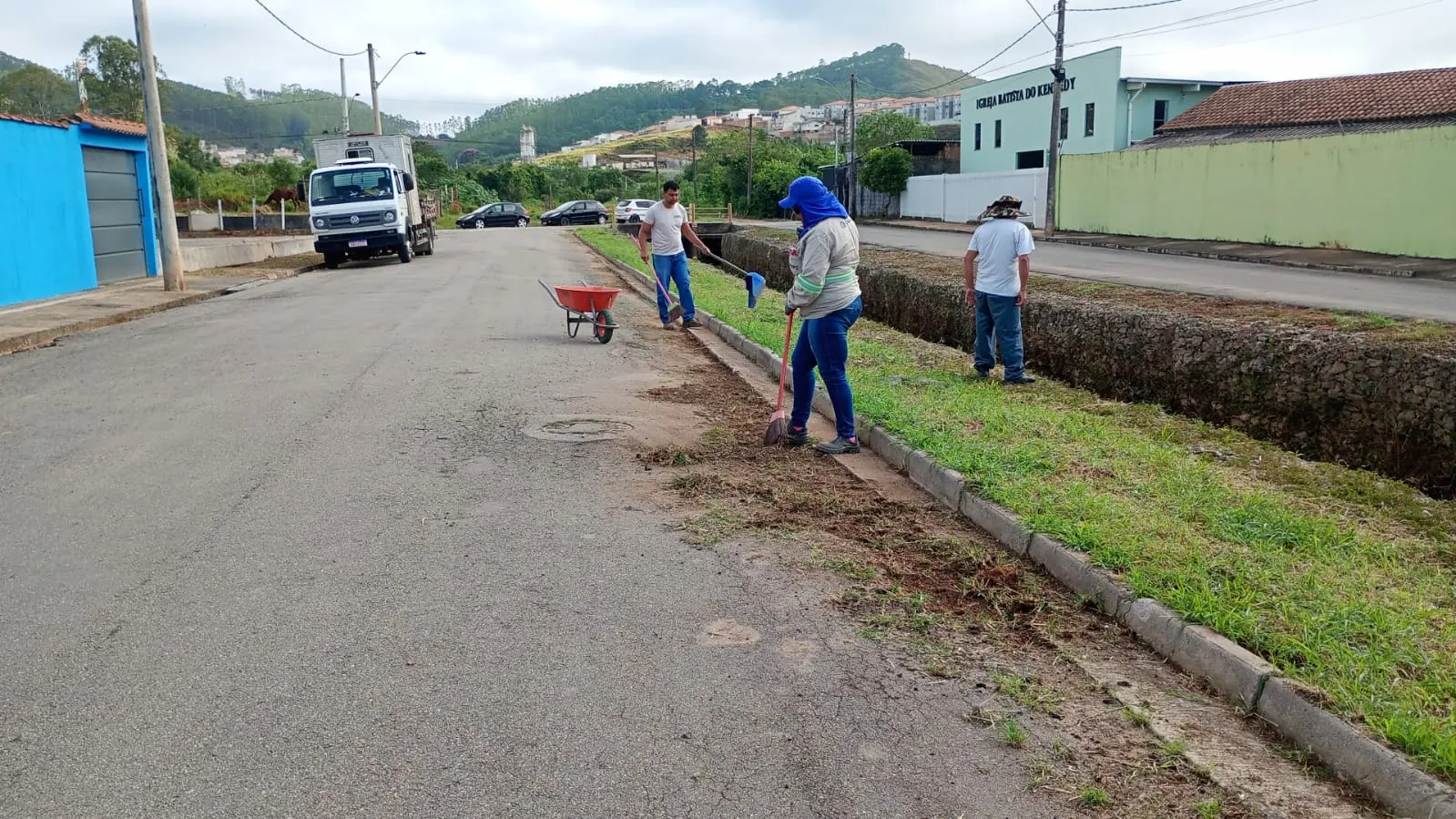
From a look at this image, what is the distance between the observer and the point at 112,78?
7131 cm

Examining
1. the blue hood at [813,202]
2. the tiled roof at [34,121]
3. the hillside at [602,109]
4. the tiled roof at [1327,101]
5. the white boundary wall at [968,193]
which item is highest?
the hillside at [602,109]

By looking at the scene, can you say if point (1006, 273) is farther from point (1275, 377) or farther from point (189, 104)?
point (189, 104)

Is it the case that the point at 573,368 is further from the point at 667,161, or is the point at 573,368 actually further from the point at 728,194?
the point at 667,161

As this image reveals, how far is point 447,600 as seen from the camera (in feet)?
14.7

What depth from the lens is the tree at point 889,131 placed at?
7200cm

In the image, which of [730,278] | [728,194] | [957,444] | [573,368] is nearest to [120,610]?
[957,444]

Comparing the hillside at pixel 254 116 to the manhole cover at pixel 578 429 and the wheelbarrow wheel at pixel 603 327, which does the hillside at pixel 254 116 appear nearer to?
the wheelbarrow wheel at pixel 603 327

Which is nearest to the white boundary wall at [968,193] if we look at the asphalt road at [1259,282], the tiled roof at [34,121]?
the asphalt road at [1259,282]

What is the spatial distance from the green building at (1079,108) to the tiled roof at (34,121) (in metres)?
37.4

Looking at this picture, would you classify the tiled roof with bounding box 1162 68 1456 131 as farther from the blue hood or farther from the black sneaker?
the black sneaker

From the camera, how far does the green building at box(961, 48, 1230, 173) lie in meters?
43.8

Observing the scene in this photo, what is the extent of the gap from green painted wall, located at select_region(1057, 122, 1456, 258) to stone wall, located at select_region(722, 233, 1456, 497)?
17.5 m

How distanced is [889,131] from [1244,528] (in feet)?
231

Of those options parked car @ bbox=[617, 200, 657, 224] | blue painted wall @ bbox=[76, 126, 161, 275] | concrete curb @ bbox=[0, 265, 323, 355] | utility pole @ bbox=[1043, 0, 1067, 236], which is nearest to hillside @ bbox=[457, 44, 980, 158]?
parked car @ bbox=[617, 200, 657, 224]
